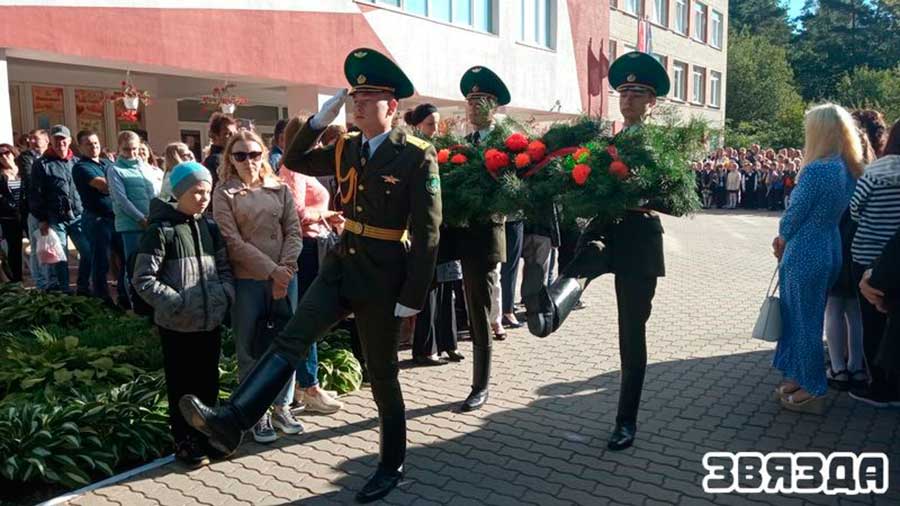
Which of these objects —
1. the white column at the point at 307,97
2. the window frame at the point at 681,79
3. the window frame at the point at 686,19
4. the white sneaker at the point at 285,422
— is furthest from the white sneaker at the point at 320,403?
the window frame at the point at 686,19

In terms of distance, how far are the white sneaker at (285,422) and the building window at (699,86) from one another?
38.3m

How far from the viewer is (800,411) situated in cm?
515

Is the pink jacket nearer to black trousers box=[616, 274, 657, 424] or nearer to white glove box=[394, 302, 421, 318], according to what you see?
white glove box=[394, 302, 421, 318]

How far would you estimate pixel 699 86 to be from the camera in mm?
40406

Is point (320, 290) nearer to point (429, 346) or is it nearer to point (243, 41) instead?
point (429, 346)

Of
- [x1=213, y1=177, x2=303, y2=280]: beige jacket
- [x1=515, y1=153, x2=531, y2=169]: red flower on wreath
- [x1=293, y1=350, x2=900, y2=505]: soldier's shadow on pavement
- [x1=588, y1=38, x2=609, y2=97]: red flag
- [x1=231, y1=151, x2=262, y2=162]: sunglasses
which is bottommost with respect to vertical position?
[x1=293, y1=350, x2=900, y2=505]: soldier's shadow on pavement

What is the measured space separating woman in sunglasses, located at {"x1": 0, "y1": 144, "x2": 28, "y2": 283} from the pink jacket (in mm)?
5270

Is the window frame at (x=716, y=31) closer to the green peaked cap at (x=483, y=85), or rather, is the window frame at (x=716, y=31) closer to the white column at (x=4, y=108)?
the white column at (x=4, y=108)

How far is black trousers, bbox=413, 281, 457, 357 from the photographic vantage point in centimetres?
631

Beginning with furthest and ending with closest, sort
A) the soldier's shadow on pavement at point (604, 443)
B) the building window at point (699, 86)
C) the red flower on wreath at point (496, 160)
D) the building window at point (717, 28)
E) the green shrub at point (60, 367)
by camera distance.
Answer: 1. the building window at point (717, 28)
2. the building window at point (699, 86)
3. the green shrub at point (60, 367)
4. the red flower on wreath at point (496, 160)
5. the soldier's shadow on pavement at point (604, 443)

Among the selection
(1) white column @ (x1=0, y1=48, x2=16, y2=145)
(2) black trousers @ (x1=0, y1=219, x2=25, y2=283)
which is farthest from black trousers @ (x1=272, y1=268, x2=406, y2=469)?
(1) white column @ (x1=0, y1=48, x2=16, y2=145)

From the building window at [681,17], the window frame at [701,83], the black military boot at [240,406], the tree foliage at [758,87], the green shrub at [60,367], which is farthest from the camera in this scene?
the tree foliage at [758,87]

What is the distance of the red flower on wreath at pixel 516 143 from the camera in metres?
4.65

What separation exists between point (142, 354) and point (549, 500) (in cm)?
352
